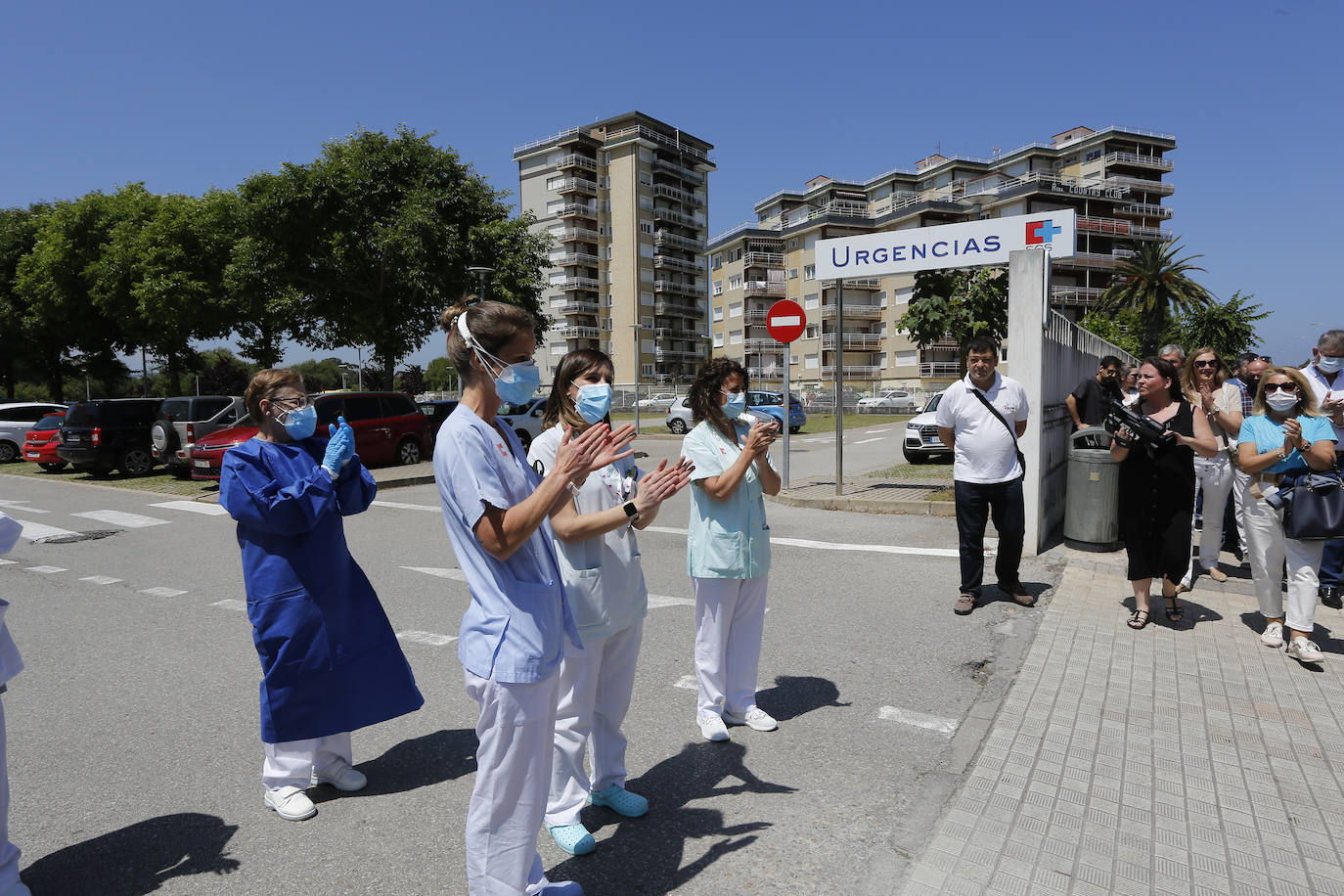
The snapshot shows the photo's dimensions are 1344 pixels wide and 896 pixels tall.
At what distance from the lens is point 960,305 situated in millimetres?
20578

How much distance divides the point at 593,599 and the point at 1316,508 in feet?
15.3

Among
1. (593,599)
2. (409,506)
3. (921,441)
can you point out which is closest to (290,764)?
(593,599)

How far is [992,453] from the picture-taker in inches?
250

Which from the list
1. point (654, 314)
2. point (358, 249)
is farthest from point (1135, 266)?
point (358, 249)

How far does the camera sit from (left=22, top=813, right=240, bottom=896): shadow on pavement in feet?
9.54

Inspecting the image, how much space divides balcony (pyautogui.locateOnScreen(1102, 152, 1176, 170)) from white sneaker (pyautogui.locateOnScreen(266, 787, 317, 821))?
284 ft

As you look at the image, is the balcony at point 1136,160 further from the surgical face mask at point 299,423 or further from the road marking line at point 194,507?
the surgical face mask at point 299,423

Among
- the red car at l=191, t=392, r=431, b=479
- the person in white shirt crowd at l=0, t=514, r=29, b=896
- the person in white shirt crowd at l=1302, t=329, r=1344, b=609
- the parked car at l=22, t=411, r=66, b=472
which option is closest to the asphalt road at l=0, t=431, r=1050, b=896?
the person in white shirt crowd at l=0, t=514, r=29, b=896

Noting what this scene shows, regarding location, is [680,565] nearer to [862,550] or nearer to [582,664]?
[862,550]

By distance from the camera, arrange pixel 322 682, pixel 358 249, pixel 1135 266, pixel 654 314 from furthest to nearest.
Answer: pixel 654 314 < pixel 1135 266 < pixel 358 249 < pixel 322 682

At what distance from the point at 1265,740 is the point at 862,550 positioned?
5.03 metres

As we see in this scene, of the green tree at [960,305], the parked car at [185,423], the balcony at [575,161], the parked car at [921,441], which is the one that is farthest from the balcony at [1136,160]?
the parked car at [185,423]

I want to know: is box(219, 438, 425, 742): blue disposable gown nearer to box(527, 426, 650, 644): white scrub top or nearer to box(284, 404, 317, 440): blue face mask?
box(284, 404, 317, 440): blue face mask

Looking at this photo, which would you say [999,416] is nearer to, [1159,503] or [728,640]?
[1159,503]
